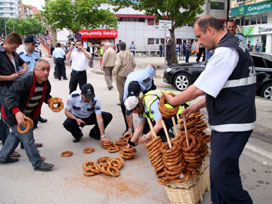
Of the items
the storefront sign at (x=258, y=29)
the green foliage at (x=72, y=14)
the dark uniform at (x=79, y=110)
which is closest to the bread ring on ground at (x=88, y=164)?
the dark uniform at (x=79, y=110)

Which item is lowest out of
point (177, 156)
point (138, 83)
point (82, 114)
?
point (82, 114)

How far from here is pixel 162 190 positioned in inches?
140

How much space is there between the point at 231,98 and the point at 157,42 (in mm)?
45365

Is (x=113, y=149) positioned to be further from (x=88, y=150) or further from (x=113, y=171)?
(x=113, y=171)

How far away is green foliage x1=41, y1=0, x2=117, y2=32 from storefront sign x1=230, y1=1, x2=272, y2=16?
15.7m

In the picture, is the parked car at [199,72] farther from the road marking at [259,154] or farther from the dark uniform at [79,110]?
the dark uniform at [79,110]

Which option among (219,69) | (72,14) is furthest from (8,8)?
(219,69)

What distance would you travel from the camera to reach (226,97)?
2.27m

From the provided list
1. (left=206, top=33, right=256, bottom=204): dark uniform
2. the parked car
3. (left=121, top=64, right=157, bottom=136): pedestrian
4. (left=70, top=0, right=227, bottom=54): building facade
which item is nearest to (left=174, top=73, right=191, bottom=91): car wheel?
the parked car

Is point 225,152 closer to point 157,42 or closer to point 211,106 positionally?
point 211,106

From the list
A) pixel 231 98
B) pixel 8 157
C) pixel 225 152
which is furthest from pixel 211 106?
pixel 8 157

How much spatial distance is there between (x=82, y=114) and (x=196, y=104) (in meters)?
2.98

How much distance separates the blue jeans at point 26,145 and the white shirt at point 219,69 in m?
2.91

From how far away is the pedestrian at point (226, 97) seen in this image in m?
2.20
